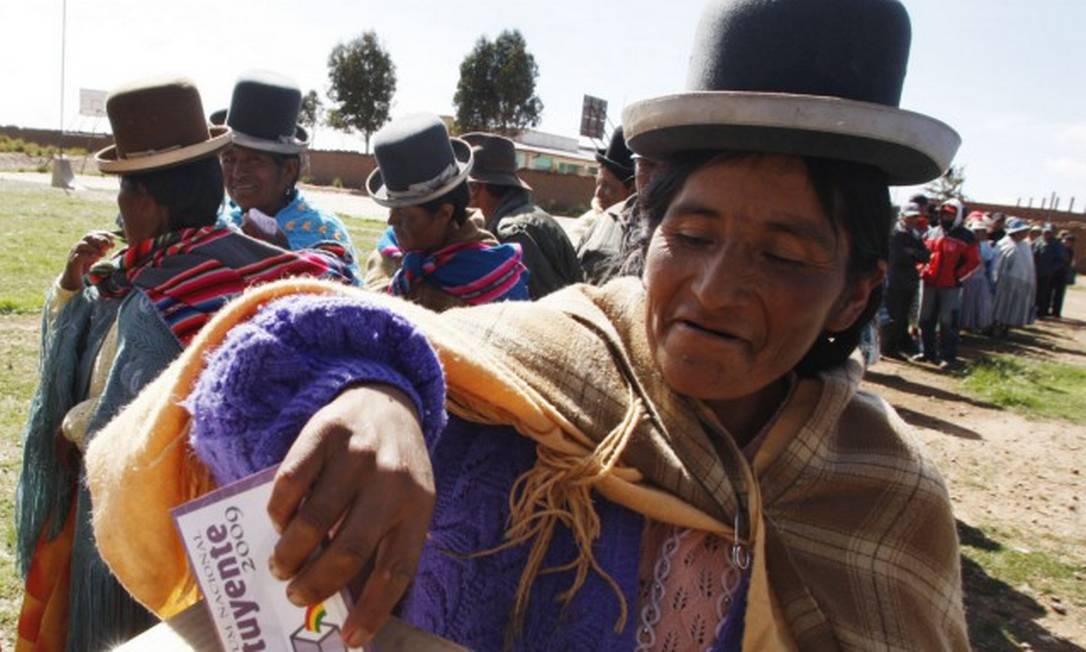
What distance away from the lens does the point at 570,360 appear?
4.57ft

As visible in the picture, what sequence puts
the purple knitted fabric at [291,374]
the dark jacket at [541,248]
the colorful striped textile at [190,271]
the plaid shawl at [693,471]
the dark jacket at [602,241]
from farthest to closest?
the dark jacket at [602,241]
the dark jacket at [541,248]
the colorful striped textile at [190,271]
the plaid shawl at [693,471]
the purple knitted fabric at [291,374]

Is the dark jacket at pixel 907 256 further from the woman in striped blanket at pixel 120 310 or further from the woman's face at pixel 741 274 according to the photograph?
the woman's face at pixel 741 274

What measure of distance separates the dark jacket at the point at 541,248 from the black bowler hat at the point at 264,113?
126cm

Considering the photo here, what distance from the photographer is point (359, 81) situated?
5597 centimetres

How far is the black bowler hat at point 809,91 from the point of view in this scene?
1255 mm

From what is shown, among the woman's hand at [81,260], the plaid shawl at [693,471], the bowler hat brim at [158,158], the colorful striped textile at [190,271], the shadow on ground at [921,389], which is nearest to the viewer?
the plaid shawl at [693,471]

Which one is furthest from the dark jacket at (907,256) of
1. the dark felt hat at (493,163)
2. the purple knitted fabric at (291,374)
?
the purple knitted fabric at (291,374)

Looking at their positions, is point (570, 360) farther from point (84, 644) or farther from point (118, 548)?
point (84, 644)

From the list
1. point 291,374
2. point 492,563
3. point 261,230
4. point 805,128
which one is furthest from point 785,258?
point 261,230

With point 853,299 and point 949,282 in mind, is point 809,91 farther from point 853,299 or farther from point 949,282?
point 949,282

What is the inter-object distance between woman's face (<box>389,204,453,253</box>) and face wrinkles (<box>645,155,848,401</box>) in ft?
8.68

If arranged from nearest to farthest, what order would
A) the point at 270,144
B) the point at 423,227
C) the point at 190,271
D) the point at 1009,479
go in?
1. the point at 190,271
2. the point at 423,227
3. the point at 270,144
4. the point at 1009,479

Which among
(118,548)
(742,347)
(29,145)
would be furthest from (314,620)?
(29,145)

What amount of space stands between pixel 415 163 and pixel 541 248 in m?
1.16
